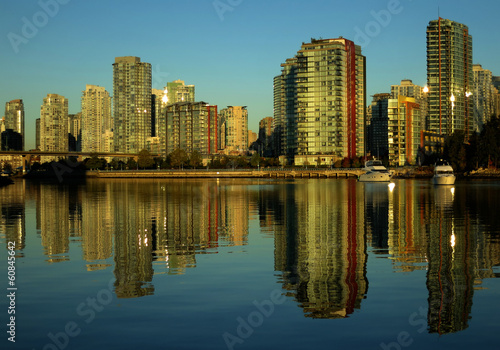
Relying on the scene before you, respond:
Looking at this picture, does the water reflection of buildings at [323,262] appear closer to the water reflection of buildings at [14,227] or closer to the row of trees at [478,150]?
the water reflection of buildings at [14,227]

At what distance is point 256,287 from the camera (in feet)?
66.0

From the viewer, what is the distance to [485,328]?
15.1m

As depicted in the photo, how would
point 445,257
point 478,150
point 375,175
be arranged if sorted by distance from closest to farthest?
point 445,257 → point 375,175 → point 478,150

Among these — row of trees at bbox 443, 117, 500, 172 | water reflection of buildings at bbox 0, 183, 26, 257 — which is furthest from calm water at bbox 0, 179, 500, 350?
row of trees at bbox 443, 117, 500, 172

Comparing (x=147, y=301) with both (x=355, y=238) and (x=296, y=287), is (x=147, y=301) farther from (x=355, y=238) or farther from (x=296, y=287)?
(x=355, y=238)

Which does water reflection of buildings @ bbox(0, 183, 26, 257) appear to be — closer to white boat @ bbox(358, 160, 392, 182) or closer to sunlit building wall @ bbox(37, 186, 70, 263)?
sunlit building wall @ bbox(37, 186, 70, 263)

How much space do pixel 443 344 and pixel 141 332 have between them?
24.5 ft

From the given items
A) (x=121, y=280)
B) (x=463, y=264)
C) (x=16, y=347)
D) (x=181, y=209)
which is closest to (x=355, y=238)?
(x=463, y=264)
